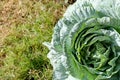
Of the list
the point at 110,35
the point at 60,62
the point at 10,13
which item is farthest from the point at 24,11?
the point at 110,35

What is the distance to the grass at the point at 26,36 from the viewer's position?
2.59 metres

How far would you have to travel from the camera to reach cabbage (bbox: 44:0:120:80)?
173 cm

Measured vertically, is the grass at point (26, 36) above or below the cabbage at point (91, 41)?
above

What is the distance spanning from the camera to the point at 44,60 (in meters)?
2.60

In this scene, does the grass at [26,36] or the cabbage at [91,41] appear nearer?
the cabbage at [91,41]

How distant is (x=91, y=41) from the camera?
1757mm

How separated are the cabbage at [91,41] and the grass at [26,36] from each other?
0.69 meters

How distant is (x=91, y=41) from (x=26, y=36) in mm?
1090

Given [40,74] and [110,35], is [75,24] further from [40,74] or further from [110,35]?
[40,74]

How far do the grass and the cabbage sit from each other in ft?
2.28

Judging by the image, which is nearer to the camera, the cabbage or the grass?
the cabbage

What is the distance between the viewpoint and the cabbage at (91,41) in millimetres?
1733

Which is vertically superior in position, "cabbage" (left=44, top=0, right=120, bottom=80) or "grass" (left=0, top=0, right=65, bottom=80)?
"grass" (left=0, top=0, right=65, bottom=80)

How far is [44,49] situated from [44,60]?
84 mm
